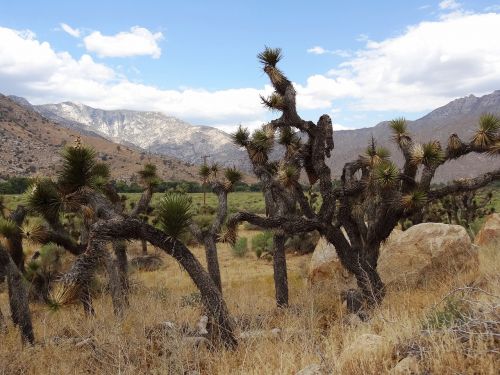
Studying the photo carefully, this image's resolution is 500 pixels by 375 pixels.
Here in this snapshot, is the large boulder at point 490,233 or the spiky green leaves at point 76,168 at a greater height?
the spiky green leaves at point 76,168

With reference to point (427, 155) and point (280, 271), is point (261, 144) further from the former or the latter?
point (427, 155)

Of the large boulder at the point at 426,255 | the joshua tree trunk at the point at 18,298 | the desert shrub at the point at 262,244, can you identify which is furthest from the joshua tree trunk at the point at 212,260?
the desert shrub at the point at 262,244

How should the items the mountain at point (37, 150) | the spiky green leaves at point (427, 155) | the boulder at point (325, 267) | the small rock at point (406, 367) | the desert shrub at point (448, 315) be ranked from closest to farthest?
the small rock at point (406, 367) → the desert shrub at point (448, 315) → the spiky green leaves at point (427, 155) → the boulder at point (325, 267) → the mountain at point (37, 150)

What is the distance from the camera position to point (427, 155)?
9789mm

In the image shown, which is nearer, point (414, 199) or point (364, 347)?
point (364, 347)

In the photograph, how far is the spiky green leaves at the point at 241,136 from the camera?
444 inches

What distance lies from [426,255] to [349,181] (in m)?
4.09

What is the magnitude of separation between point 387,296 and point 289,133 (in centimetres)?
A: 436

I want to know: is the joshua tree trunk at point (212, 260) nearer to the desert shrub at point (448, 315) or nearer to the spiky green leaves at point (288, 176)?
the spiky green leaves at point (288, 176)

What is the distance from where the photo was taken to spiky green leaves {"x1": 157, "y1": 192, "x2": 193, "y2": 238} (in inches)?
251

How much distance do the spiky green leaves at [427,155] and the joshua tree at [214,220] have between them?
4271 millimetres

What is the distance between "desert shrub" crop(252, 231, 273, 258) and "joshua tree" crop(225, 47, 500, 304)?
1350 centimetres

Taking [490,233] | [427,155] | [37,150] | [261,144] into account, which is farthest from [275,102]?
[37,150]

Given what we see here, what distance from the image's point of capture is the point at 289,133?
1098 centimetres
